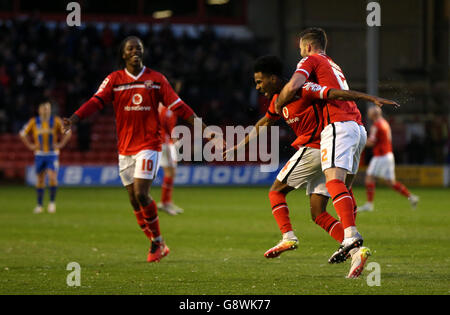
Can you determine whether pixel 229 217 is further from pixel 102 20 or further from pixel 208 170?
pixel 102 20

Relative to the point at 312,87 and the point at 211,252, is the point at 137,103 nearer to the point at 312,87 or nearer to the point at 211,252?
the point at 211,252

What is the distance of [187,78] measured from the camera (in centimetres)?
3041

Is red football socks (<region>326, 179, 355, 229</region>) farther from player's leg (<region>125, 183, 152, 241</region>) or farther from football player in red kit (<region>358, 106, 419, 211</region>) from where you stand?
football player in red kit (<region>358, 106, 419, 211</region>)

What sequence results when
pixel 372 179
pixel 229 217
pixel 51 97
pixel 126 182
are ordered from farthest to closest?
pixel 51 97 < pixel 372 179 < pixel 229 217 < pixel 126 182

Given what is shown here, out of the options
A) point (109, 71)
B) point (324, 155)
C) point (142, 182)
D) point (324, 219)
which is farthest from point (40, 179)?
point (109, 71)

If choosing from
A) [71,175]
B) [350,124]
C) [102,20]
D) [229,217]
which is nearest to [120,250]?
[350,124]

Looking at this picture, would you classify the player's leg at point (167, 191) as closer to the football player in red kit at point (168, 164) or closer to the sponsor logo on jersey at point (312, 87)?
the football player in red kit at point (168, 164)

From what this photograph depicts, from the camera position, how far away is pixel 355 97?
7.08m

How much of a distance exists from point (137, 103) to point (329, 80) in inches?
107

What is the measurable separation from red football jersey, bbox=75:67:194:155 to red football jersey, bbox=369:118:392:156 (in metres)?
8.94

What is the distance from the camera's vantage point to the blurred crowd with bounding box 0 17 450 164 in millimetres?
28281

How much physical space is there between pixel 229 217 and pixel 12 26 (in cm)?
1719

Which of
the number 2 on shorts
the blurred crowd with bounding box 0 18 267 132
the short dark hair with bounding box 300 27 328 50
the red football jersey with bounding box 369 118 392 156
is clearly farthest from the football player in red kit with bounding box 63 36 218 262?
the blurred crowd with bounding box 0 18 267 132

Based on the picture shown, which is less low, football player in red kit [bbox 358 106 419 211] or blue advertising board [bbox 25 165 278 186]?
football player in red kit [bbox 358 106 419 211]
